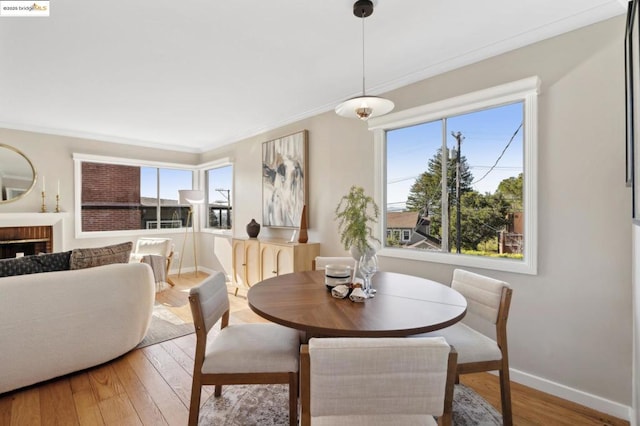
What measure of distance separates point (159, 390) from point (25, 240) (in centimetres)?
380

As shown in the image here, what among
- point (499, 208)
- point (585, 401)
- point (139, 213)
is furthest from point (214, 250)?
point (585, 401)

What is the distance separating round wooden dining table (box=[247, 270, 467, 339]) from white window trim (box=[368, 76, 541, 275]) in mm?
711

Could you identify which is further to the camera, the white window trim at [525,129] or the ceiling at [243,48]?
the white window trim at [525,129]

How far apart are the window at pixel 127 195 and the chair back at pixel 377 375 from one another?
5.44 metres

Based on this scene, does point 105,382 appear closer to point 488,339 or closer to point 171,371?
point 171,371

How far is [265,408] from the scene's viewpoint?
1.92 metres

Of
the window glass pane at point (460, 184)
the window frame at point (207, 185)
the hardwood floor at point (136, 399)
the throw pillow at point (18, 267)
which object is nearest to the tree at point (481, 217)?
the window glass pane at point (460, 184)

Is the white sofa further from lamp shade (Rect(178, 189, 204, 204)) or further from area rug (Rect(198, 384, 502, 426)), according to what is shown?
lamp shade (Rect(178, 189, 204, 204))

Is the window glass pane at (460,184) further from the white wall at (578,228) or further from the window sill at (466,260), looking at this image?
the white wall at (578,228)

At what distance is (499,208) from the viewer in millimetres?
2391

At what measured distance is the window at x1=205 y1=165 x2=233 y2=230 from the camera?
5.47m

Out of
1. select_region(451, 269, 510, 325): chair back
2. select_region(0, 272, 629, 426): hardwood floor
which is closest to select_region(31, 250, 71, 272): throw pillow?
select_region(0, 272, 629, 426): hardwood floor

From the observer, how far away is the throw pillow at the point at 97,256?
2.35 m

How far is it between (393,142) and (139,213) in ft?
15.6
